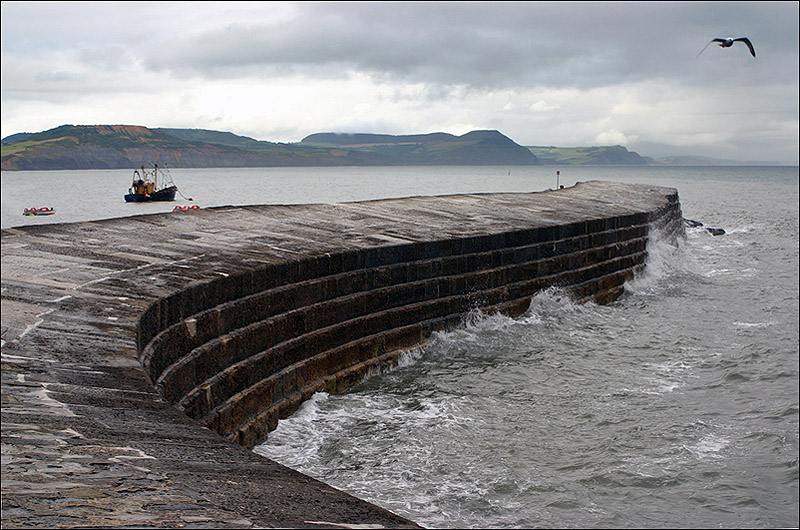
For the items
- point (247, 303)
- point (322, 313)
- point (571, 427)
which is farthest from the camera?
point (322, 313)

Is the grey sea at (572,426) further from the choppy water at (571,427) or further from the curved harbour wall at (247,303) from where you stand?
the curved harbour wall at (247,303)

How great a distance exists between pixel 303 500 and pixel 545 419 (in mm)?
6343

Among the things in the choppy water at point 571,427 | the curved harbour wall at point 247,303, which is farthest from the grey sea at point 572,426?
the curved harbour wall at point 247,303

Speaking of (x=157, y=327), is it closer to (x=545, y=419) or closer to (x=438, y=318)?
(x=545, y=419)

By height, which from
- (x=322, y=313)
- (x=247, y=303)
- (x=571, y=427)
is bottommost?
(x=571, y=427)

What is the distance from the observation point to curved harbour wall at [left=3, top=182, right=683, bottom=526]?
3.87m

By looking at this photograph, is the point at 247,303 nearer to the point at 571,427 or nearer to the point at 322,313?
the point at 322,313

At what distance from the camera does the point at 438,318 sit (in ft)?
39.0

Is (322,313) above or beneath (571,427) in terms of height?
above

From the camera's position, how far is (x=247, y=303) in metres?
7.91

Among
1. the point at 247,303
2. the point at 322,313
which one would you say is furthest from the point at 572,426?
the point at 247,303

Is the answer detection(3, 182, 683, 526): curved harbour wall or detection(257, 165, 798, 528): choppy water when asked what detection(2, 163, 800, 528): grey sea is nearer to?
detection(257, 165, 798, 528): choppy water

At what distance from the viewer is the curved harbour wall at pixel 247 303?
3.87 metres

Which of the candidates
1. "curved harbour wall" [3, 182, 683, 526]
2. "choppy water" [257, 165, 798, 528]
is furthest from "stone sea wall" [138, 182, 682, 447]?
"choppy water" [257, 165, 798, 528]
